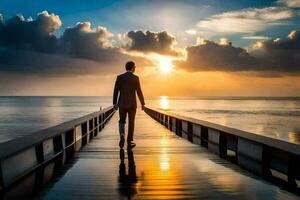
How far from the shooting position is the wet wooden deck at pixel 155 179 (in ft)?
19.9

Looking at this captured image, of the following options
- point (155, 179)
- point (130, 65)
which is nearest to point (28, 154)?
point (155, 179)

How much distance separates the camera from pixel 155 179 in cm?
736

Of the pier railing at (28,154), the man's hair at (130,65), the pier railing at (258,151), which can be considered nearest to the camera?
the pier railing at (28,154)

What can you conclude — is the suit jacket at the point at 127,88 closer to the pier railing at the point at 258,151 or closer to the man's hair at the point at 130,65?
the man's hair at the point at 130,65

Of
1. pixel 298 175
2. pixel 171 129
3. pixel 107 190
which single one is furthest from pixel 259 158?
pixel 171 129

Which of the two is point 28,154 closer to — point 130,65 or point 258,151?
point 258,151

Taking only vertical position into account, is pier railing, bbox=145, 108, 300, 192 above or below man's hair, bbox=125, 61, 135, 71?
below

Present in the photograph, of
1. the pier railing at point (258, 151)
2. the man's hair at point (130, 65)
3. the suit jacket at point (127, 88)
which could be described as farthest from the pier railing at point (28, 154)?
the pier railing at point (258, 151)

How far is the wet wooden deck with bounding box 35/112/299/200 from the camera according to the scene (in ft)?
19.9

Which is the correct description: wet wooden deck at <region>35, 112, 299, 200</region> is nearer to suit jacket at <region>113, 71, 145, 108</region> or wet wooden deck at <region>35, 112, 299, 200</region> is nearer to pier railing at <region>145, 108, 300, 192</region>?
pier railing at <region>145, 108, 300, 192</region>

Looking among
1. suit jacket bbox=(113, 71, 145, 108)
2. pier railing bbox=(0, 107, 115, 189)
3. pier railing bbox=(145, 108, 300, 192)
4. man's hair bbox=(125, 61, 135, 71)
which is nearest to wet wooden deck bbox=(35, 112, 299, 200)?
pier railing bbox=(145, 108, 300, 192)

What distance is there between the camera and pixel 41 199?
575cm

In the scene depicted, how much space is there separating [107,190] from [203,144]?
287 inches

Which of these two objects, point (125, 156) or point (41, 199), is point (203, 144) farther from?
point (41, 199)
